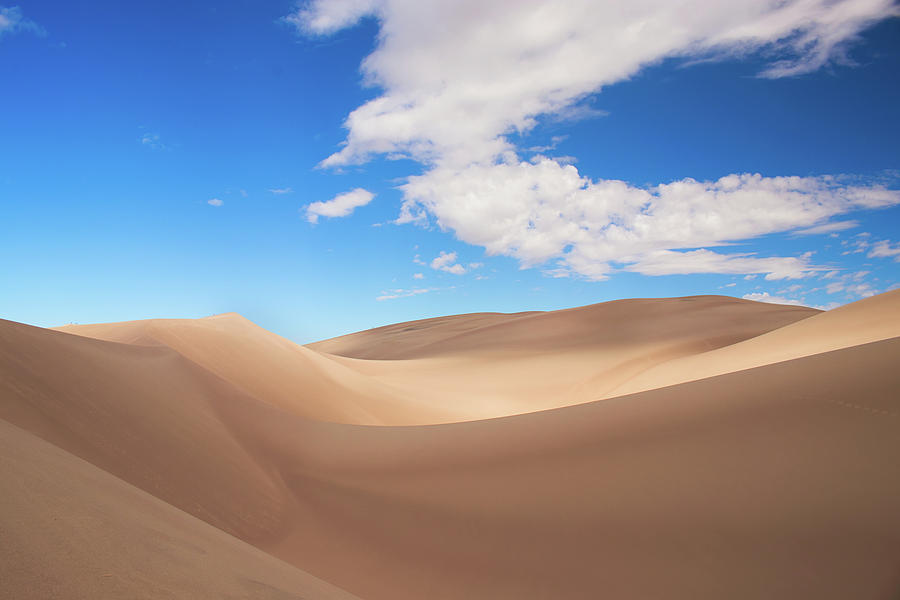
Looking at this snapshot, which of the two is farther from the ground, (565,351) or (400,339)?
(400,339)

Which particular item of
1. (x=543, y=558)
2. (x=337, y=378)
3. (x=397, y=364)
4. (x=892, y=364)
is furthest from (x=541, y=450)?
(x=397, y=364)

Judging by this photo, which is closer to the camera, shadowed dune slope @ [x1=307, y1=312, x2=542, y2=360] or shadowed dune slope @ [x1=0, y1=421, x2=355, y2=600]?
shadowed dune slope @ [x1=0, y1=421, x2=355, y2=600]

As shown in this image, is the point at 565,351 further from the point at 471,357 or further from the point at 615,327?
the point at 471,357

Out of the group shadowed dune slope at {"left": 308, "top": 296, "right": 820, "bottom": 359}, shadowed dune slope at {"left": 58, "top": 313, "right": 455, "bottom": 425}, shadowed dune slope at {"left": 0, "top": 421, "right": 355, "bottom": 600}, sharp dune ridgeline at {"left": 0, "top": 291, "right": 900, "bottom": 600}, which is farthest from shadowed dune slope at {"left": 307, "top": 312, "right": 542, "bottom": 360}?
shadowed dune slope at {"left": 0, "top": 421, "right": 355, "bottom": 600}

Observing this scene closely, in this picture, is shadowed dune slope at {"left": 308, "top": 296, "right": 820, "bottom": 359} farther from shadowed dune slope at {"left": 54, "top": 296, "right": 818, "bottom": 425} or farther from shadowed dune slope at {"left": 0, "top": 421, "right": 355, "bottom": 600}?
shadowed dune slope at {"left": 0, "top": 421, "right": 355, "bottom": 600}

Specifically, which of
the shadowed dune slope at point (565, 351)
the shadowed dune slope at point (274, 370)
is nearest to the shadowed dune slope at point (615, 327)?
the shadowed dune slope at point (565, 351)

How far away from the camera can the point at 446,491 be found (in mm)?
4809

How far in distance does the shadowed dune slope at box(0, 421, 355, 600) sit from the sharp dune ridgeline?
0.01 m

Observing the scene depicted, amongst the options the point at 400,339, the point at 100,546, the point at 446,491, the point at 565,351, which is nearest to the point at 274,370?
the point at 446,491

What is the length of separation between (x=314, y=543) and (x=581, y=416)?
2839 millimetres

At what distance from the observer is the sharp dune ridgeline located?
2.22 metres

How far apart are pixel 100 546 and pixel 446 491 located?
10.8ft

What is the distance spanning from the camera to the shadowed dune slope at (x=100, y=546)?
156cm

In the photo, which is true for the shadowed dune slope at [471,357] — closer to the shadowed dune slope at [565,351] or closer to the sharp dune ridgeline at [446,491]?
the shadowed dune slope at [565,351]
